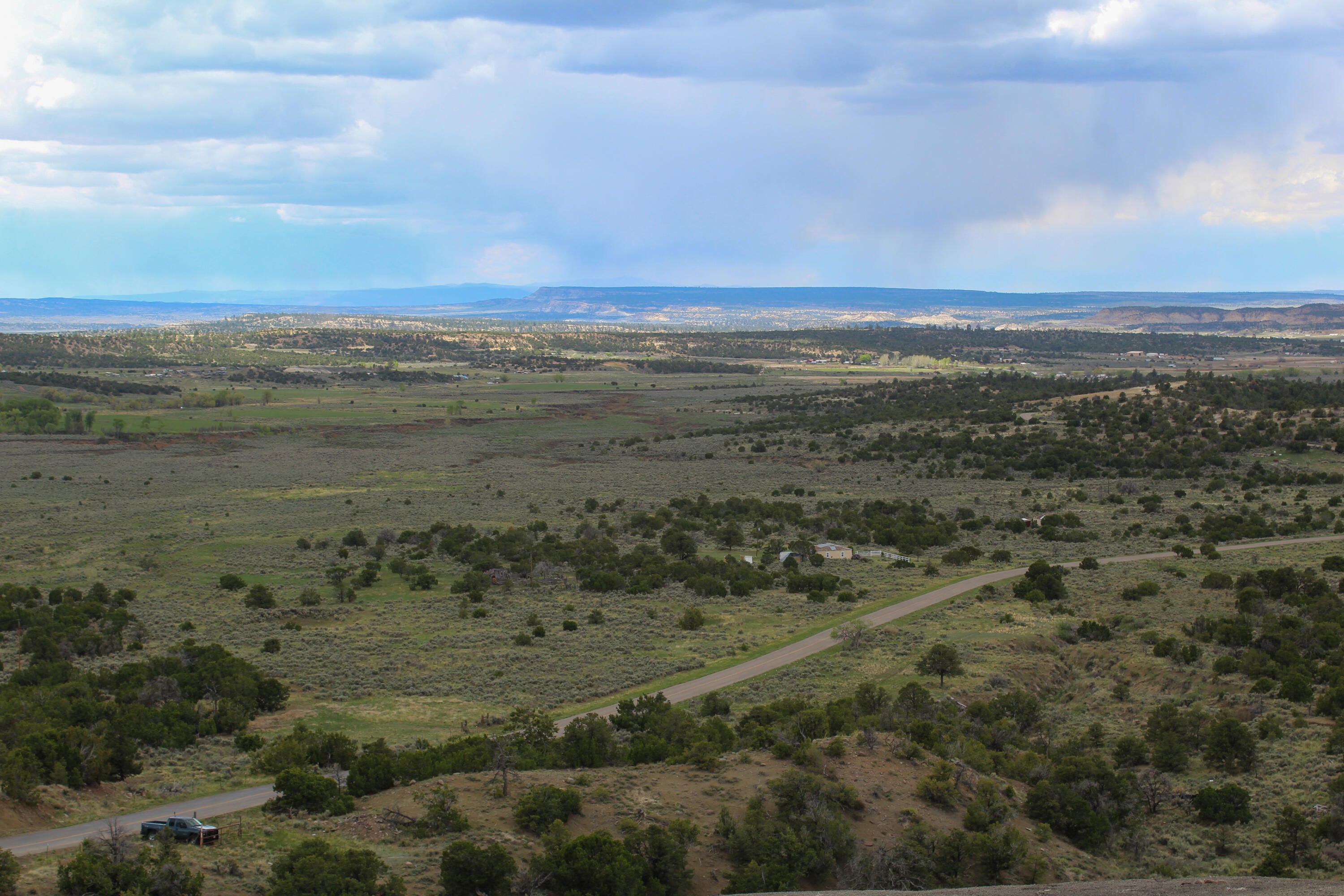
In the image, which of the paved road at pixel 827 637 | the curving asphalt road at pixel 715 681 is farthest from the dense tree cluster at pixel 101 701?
the paved road at pixel 827 637

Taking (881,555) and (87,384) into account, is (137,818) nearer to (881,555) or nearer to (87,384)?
(881,555)

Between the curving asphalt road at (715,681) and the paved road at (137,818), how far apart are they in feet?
0.05

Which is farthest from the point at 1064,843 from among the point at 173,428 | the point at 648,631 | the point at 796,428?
the point at 173,428

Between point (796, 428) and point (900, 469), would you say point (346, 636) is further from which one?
point (796, 428)

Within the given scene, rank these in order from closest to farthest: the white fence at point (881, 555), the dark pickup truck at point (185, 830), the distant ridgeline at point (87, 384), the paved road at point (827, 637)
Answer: the dark pickup truck at point (185, 830) → the paved road at point (827, 637) → the white fence at point (881, 555) → the distant ridgeline at point (87, 384)

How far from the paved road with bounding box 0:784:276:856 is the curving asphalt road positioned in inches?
0.6

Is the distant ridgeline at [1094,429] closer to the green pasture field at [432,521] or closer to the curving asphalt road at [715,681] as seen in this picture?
the green pasture field at [432,521]

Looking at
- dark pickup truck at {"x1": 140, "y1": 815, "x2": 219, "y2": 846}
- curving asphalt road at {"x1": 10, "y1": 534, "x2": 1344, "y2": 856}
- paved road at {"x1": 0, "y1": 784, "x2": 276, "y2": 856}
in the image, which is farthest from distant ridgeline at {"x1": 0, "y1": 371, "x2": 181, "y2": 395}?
dark pickup truck at {"x1": 140, "y1": 815, "x2": 219, "y2": 846}

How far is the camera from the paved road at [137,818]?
15.9m

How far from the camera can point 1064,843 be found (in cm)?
1803

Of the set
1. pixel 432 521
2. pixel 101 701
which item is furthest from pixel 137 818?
pixel 432 521

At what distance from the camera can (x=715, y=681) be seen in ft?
93.0

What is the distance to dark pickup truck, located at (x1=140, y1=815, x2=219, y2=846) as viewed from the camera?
16.1 meters

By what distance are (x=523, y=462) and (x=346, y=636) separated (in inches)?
2024
